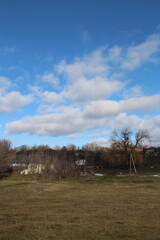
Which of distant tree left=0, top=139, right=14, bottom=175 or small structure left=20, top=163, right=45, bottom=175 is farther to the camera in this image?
small structure left=20, top=163, right=45, bottom=175

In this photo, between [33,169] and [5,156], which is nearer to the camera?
[5,156]

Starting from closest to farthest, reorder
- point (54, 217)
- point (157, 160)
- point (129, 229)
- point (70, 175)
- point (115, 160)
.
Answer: point (129, 229) → point (54, 217) → point (70, 175) → point (115, 160) → point (157, 160)

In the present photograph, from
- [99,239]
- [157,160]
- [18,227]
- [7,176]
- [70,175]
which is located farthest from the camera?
[157,160]

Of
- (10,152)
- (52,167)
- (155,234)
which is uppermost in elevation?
(10,152)

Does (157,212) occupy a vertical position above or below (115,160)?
below

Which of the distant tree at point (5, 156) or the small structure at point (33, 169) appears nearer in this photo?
the distant tree at point (5, 156)

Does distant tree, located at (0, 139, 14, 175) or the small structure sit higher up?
distant tree, located at (0, 139, 14, 175)

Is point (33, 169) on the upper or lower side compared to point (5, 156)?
lower

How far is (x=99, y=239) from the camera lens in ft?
21.9

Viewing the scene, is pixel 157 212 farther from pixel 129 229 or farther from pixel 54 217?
pixel 54 217

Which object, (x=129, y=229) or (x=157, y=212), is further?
(x=157, y=212)

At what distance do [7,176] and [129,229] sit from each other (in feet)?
131

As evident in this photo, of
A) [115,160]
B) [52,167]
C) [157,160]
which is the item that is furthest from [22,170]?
[157,160]

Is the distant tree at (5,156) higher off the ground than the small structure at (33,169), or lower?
higher
